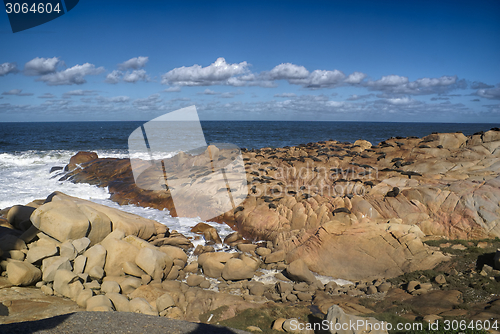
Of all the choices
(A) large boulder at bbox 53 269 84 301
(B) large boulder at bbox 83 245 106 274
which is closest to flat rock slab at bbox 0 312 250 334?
(A) large boulder at bbox 53 269 84 301

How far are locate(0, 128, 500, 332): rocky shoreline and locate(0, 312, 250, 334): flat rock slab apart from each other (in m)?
1.04

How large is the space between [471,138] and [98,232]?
2168cm

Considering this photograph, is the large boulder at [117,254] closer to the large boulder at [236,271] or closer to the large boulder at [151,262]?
the large boulder at [151,262]

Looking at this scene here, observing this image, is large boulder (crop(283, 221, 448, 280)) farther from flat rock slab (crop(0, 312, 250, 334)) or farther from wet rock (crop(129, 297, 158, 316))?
wet rock (crop(129, 297, 158, 316))

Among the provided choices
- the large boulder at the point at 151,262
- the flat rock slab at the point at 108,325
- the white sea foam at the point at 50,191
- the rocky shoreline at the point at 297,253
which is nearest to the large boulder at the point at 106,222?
the rocky shoreline at the point at 297,253

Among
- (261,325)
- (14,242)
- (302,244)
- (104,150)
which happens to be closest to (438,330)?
(261,325)

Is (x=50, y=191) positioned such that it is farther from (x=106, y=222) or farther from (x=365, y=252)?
(x=365, y=252)

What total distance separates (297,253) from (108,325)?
6623 mm

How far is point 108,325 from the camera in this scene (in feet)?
18.4

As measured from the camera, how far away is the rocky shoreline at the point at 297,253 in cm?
755

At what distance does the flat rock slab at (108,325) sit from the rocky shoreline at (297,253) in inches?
41.1

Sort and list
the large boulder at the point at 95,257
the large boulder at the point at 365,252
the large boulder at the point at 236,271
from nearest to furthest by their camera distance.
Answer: the large boulder at the point at 95,257 → the large boulder at the point at 236,271 → the large boulder at the point at 365,252

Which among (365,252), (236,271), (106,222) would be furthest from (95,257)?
(365,252)

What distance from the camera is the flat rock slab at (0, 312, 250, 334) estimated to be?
524 cm
